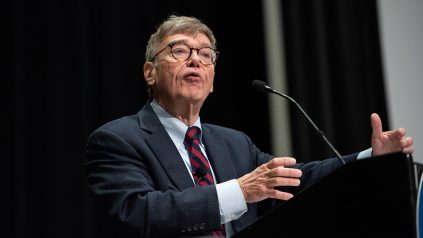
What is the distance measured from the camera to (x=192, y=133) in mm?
2186

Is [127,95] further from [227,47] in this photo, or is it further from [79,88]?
[227,47]

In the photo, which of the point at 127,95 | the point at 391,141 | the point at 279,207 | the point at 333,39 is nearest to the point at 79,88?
the point at 127,95

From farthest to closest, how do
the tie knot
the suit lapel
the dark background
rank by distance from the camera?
1. the dark background
2. the tie knot
3. the suit lapel

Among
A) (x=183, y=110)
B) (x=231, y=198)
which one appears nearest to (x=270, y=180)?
(x=231, y=198)

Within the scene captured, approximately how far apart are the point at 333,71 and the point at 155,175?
1.98 meters

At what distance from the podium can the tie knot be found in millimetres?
1004

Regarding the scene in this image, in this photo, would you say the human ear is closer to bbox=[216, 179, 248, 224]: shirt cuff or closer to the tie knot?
the tie knot

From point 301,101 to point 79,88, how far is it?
1.38 metres

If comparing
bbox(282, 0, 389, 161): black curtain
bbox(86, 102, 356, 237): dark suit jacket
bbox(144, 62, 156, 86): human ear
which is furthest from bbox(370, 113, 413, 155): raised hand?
bbox(282, 0, 389, 161): black curtain

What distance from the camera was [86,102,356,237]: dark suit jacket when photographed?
1682 millimetres

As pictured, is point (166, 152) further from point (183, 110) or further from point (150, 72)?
point (150, 72)

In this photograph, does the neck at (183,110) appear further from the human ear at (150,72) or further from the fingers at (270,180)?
the fingers at (270,180)

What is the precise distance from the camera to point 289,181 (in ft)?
4.98

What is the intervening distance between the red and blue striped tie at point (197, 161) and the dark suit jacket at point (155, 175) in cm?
5
